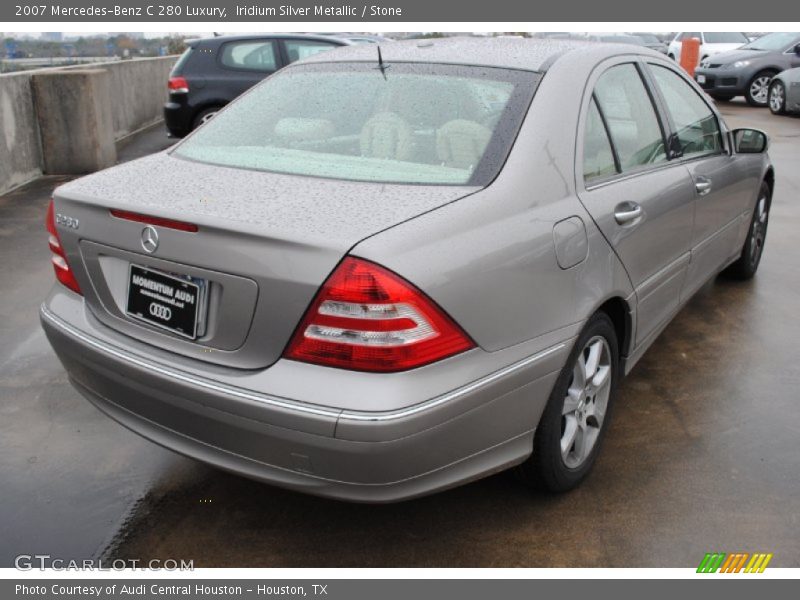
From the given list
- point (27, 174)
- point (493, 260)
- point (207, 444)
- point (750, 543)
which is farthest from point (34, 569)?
point (27, 174)

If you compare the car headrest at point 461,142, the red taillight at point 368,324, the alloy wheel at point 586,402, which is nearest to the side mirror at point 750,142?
the alloy wheel at point 586,402

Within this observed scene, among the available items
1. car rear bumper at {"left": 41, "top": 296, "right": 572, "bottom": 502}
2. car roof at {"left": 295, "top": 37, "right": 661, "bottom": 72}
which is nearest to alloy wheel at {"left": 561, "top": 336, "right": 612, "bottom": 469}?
car rear bumper at {"left": 41, "top": 296, "right": 572, "bottom": 502}

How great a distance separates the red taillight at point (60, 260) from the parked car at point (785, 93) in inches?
604

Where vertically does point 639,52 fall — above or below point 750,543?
above

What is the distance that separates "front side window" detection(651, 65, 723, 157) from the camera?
393 cm

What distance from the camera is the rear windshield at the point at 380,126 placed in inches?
111

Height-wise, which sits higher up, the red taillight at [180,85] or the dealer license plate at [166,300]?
the dealer license plate at [166,300]

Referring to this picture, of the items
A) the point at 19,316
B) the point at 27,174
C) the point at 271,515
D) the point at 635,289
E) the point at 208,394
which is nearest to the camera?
the point at 208,394

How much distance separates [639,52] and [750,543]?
219 centimetres

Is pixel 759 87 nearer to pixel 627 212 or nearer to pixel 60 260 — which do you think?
pixel 627 212

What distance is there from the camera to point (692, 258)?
13.2ft

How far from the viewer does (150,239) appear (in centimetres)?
250

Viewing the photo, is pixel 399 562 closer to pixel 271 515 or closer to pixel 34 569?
pixel 271 515

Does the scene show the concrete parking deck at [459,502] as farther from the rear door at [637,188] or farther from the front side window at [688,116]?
the front side window at [688,116]
